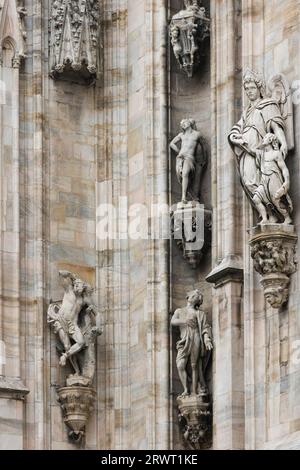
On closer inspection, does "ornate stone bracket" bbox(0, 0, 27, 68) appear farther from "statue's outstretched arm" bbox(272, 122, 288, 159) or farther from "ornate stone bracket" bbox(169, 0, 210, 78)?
"statue's outstretched arm" bbox(272, 122, 288, 159)

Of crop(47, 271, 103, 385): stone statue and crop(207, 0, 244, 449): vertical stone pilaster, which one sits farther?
crop(47, 271, 103, 385): stone statue

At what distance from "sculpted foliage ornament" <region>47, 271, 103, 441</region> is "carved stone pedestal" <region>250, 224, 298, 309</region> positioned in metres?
2.98

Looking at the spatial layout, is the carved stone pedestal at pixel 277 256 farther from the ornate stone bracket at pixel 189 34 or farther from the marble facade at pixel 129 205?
the ornate stone bracket at pixel 189 34

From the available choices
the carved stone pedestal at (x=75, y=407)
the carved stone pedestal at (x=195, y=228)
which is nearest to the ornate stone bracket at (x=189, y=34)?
the carved stone pedestal at (x=195, y=228)

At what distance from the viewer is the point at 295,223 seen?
1414 inches

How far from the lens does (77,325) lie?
1506 inches

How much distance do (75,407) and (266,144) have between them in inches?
153

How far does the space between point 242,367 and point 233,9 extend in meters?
3.86

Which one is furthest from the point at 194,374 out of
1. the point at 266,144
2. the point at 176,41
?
the point at 176,41

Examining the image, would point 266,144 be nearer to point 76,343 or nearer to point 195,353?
point 195,353

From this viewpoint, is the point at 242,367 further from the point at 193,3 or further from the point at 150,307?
the point at 193,3

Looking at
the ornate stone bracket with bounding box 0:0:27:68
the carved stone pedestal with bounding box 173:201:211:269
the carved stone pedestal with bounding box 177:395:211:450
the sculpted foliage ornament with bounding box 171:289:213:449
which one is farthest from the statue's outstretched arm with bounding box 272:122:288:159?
the ornate stone bracket with bounding box 0:0:27:68

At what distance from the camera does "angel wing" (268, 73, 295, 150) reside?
36.2 metres

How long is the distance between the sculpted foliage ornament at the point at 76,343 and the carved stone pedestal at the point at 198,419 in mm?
1361
